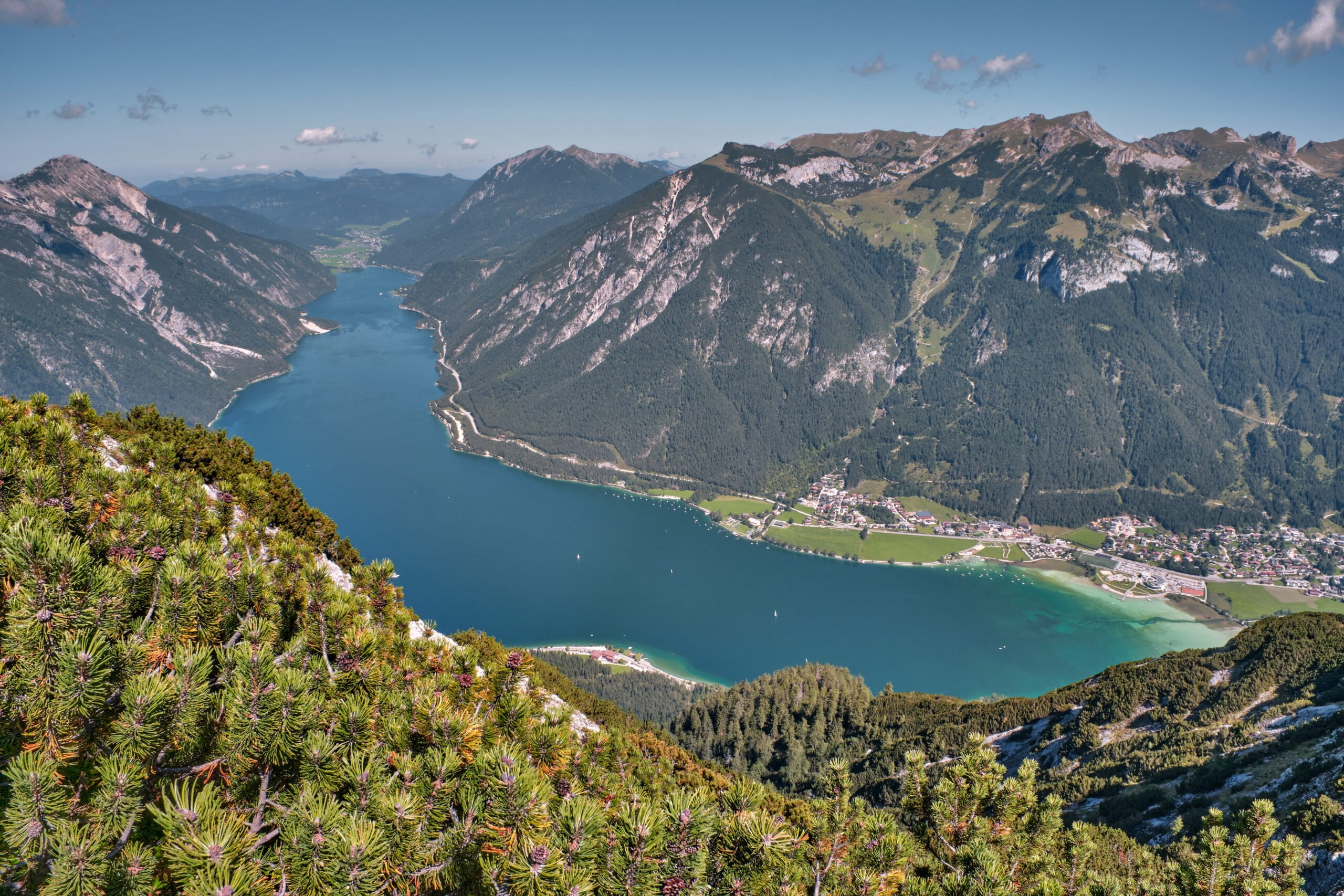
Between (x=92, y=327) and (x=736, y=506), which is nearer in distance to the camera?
Result: (x=736, y=506)

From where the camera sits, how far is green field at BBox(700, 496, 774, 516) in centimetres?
12775

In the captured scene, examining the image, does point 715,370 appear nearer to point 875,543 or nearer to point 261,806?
point 875,543

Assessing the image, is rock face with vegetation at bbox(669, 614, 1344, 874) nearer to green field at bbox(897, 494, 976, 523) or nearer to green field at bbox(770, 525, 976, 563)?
green field at bbox(770, 525, 976, 563)

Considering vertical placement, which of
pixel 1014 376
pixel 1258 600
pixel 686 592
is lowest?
pixel 686 592

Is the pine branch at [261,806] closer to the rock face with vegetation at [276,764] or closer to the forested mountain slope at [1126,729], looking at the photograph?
the rock face with vegetation at [276,764]

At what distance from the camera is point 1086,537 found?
387ft

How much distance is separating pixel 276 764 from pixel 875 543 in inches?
4615

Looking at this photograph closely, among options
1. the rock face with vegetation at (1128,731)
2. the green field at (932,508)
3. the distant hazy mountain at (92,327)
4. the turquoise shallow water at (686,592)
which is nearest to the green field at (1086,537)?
the green field at (932,508)

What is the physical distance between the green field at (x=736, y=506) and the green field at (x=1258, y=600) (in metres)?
71.6

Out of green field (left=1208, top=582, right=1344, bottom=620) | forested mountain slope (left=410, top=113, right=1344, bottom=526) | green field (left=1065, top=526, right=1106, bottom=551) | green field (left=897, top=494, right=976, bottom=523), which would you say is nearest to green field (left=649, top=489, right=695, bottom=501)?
forested mountain slope (left=410, top=113, right=1344, bottom=526)

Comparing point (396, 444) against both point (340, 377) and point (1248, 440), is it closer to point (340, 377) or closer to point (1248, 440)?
point (340, 377)

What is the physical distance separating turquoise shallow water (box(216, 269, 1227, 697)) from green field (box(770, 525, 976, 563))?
399 centimetres

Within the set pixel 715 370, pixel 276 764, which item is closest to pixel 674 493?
pixel 715 370

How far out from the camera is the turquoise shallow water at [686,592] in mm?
80875
